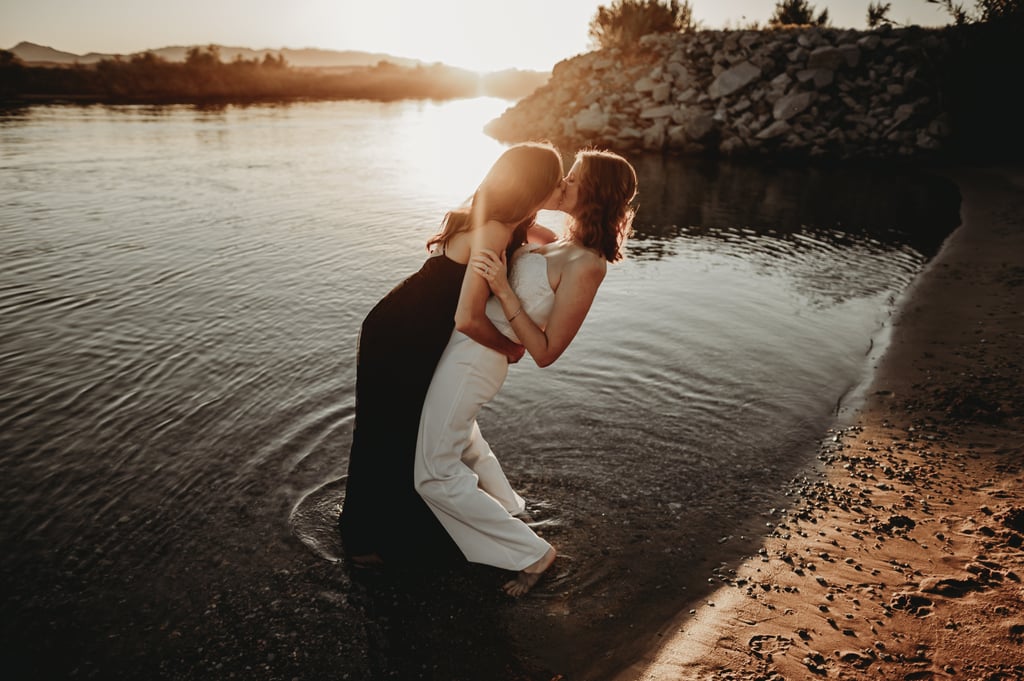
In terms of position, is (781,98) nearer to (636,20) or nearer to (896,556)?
(636,20)

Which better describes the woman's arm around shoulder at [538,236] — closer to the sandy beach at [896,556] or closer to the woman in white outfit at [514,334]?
the woman in white outfit at [514,334]

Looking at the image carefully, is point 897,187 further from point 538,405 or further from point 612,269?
point 538,405

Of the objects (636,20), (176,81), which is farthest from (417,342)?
(176,81)

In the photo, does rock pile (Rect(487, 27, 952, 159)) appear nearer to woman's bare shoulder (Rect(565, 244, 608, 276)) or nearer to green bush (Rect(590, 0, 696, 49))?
green bush (Rect(590, 0, 696, 49))

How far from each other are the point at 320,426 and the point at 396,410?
97.3 inches

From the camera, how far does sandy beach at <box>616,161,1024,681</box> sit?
3.09 meters

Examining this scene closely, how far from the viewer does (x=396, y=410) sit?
374 centimetres

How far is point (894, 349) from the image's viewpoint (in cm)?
757

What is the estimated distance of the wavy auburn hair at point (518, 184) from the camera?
327 cm

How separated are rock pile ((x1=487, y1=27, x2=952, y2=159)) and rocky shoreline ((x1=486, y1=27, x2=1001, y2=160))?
0.04 meters

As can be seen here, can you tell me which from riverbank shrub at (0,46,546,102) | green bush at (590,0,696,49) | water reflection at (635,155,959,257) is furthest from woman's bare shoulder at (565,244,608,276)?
riverbank shrub at (0,46,546,102)

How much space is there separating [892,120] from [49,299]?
27.4 m

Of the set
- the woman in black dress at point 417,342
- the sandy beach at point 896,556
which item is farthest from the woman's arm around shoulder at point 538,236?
the sandy beach at point 896,556

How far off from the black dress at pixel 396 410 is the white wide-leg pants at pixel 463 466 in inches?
4.5
